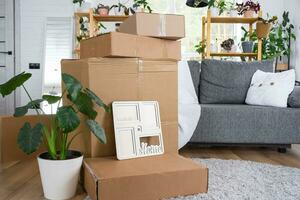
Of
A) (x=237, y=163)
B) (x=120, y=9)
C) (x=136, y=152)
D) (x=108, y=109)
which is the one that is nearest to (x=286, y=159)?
(x=237, y=163)

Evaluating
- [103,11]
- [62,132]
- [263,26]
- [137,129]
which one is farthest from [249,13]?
[62,132]

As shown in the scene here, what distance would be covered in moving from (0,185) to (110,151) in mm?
583

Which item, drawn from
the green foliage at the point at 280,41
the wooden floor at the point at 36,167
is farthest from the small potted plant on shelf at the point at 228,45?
the wooden floor at the point at 36,167

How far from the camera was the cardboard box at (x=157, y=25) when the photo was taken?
66.5 inches

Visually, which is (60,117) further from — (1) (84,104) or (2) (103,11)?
(2) (103,11)

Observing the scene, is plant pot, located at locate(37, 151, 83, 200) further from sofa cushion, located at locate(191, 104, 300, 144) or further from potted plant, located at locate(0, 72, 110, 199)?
sofa cushion, located at locate(191, 104, 300, 144)

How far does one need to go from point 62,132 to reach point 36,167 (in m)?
0.72

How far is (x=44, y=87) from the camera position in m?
4.84

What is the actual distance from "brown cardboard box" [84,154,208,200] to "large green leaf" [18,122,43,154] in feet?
0.86

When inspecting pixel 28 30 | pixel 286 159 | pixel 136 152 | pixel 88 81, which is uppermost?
pixel 28 30

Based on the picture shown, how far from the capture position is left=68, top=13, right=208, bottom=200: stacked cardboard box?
136 cm

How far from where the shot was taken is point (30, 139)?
1290 millimetres

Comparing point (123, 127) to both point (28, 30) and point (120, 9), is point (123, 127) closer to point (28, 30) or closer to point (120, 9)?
point (120, 9)

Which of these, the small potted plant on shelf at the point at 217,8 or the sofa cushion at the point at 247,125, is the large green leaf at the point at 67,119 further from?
the small potted plant on shelf at the point at 217,8
